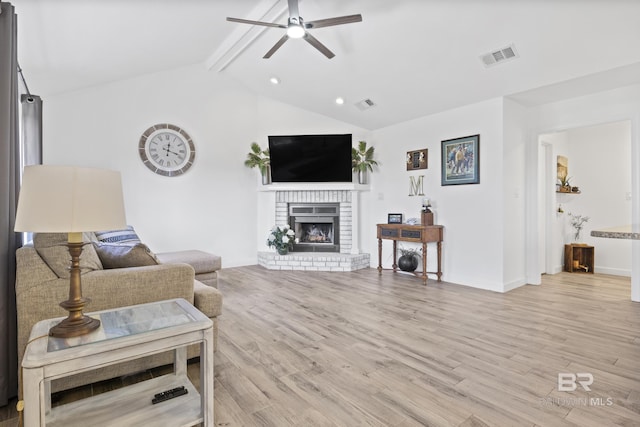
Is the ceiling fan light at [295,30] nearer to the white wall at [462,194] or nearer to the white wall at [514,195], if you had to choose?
the white wall at [462,194]

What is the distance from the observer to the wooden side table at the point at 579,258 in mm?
5344

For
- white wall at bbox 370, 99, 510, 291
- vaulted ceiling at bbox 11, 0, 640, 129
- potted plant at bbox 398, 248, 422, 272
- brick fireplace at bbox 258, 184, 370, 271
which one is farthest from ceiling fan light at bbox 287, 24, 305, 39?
potted plant at bbox 398, 248, 422, 272

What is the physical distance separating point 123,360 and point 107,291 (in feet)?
2.31

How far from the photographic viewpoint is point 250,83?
5.70 meters

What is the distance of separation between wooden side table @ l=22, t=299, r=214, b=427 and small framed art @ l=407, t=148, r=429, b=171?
13.7 ft

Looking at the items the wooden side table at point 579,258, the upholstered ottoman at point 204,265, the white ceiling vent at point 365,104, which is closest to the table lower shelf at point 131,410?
the upholstered ottoman at point 204,265

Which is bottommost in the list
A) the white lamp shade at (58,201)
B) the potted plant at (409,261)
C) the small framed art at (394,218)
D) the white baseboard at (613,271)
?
the white baseboard at (613,271)

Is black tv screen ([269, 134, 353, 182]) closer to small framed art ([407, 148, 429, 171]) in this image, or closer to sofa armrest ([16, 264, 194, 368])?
small framed art ([407, 148, 429, 171])

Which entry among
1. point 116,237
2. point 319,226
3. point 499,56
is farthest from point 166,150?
point 499,56

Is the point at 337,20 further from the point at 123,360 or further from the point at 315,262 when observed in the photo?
the point at 315,262

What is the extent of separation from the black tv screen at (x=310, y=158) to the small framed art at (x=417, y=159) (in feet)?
3.32

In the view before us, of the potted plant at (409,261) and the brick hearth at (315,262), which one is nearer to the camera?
the potted plant at (409,261)

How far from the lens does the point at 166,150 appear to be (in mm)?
5133

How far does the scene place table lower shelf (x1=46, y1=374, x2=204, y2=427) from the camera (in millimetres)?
1457
